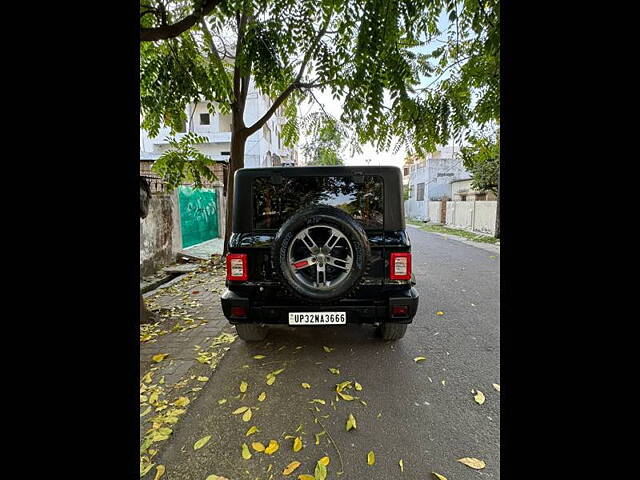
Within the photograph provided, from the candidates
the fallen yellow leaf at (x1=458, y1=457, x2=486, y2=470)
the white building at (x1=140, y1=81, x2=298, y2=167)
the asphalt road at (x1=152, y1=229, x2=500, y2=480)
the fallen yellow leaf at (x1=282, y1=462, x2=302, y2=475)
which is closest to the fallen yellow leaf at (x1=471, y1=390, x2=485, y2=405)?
the asphalt road at (x1=152, y1=229, x2=500, y2=480)

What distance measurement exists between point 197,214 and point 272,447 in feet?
30.4

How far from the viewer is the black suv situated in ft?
10.0

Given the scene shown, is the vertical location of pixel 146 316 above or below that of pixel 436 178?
below

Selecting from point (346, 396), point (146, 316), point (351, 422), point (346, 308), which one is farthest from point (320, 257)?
point (146, 316)

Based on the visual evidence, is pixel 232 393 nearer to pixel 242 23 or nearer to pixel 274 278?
pixel 274 278

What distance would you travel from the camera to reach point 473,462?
2.07 metres

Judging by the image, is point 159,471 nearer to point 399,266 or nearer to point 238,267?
point 238,267

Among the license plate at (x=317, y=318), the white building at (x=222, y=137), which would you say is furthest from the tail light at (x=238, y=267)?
the white building at (x=222, y=137)

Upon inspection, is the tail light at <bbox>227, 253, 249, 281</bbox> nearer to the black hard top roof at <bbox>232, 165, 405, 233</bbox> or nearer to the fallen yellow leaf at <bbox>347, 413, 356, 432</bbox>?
the black hard top roof at <bbox>232, 165, 405, 233</bbox>

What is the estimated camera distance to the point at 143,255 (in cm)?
678

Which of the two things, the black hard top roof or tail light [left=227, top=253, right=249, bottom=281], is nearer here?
tail light [left=227, top=253, right=249, bottom=281]
